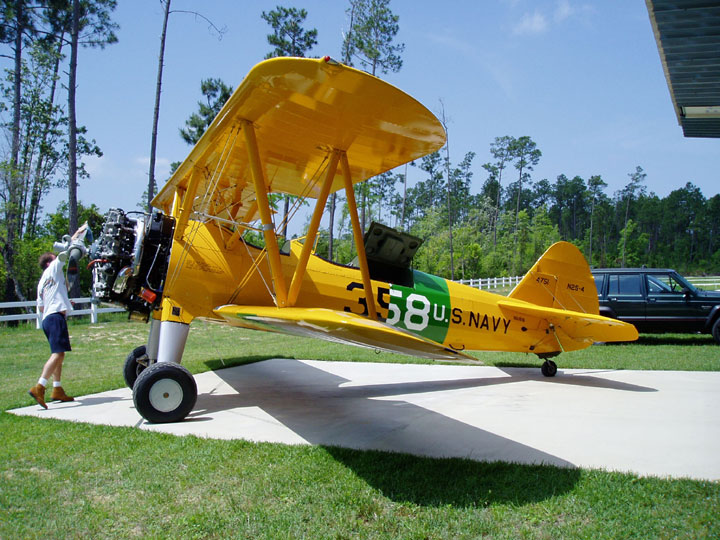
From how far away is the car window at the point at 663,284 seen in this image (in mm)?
11812

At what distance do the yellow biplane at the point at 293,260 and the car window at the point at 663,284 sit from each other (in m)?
5.82

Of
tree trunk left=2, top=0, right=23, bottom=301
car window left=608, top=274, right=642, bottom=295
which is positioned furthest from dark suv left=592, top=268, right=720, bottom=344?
tree trunk left=2, top=0, right=23, bottom=301

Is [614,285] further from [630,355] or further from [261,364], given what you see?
[261,364]

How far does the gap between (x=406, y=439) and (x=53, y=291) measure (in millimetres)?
4421

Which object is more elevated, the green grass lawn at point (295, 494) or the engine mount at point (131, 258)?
the engine mount at point (131, 258)

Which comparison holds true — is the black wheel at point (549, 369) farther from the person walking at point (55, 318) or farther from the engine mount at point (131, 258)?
the person walking at point (55, 318)

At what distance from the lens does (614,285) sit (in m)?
12.2

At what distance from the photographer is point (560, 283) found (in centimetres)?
797

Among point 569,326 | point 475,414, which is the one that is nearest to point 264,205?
point 475,414

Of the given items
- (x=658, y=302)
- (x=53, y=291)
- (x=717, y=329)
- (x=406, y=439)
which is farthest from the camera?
(x=658, y=302)

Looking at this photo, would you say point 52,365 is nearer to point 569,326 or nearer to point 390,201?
point 569,326

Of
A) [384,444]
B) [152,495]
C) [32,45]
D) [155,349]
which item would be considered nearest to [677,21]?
[384,444]

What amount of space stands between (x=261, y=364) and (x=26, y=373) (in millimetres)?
3842

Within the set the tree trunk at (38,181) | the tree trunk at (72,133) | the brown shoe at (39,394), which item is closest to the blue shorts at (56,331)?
the brown shoe at (39,394)
